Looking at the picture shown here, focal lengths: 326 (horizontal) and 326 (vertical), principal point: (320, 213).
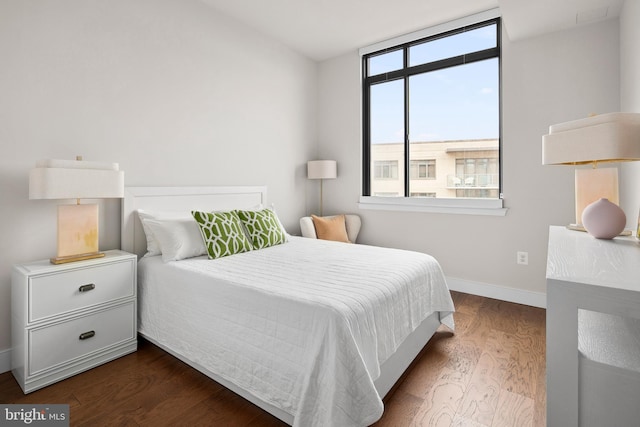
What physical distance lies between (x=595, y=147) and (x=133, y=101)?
2.96 metres

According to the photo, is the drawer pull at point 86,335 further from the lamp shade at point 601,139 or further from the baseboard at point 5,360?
the lamp shade at point 601,139

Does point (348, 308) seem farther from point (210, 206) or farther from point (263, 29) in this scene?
point (263, 29)

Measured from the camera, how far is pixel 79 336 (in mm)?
1981

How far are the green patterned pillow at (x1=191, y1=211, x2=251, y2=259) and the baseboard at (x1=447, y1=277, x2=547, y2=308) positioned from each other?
2.28 m

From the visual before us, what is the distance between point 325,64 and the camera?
14.3 feet

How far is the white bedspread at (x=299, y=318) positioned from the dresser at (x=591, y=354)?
71 cm

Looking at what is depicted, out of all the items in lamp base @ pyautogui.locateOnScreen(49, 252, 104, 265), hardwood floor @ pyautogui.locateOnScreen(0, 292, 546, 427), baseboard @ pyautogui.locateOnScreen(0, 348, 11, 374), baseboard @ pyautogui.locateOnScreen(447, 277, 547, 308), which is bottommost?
hardwood floor @ pyautogui.locateOnScreen(0, 292, 546, 427)

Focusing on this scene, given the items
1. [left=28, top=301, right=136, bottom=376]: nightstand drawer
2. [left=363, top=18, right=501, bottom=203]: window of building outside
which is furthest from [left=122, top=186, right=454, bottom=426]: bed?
[left=363, top=18, right=501, bottom=203]: window of building outside

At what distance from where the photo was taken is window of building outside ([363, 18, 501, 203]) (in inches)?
130

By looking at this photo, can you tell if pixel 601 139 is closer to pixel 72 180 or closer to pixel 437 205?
pixel 437 205

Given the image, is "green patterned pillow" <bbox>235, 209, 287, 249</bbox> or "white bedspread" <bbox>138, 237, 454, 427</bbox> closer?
"white bedspread" <bbox>138, 237, 454, 427</bbox>

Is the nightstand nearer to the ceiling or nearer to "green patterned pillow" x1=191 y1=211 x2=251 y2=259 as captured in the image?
"green patterned pillow" x1=191 y1=211 x2=251 y2=259

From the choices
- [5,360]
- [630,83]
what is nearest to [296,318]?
[5,360]

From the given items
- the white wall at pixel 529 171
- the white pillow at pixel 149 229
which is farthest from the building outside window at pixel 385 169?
the white pillow at pixel 149 229
